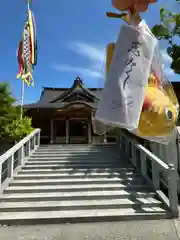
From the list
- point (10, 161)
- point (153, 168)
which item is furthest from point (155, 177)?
point (10, 161)

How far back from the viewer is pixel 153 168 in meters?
6.69

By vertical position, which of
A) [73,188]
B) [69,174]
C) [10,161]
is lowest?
[73,188]

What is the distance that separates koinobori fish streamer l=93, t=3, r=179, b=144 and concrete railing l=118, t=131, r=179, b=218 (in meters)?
4.50

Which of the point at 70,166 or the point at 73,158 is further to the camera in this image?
the point at 73,158

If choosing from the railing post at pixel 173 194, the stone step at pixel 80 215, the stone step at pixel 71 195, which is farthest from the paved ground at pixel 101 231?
the stone step at pixel 71 195

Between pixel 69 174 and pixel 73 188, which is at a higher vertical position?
pixel 69 174

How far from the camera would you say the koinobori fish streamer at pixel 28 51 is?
12266 millimetres

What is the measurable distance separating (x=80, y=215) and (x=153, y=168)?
2.60 m

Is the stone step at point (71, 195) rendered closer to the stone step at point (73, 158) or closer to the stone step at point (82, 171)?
the stone step at point (82, 171)

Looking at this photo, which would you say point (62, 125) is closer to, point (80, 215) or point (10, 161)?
point (10, 161)

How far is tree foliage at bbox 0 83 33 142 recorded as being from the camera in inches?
408

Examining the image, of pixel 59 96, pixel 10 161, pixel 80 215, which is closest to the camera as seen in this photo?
pixel 80 215

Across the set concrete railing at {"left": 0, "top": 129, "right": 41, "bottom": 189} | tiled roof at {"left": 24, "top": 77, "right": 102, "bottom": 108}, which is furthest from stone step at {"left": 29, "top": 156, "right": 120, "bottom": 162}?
tiled roof at {"left": 24, "top": 77, "right": 102, "bottom": 108}

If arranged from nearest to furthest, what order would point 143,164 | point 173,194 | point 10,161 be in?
1. point 173,194
2. point 10,161
3. point 143,164
